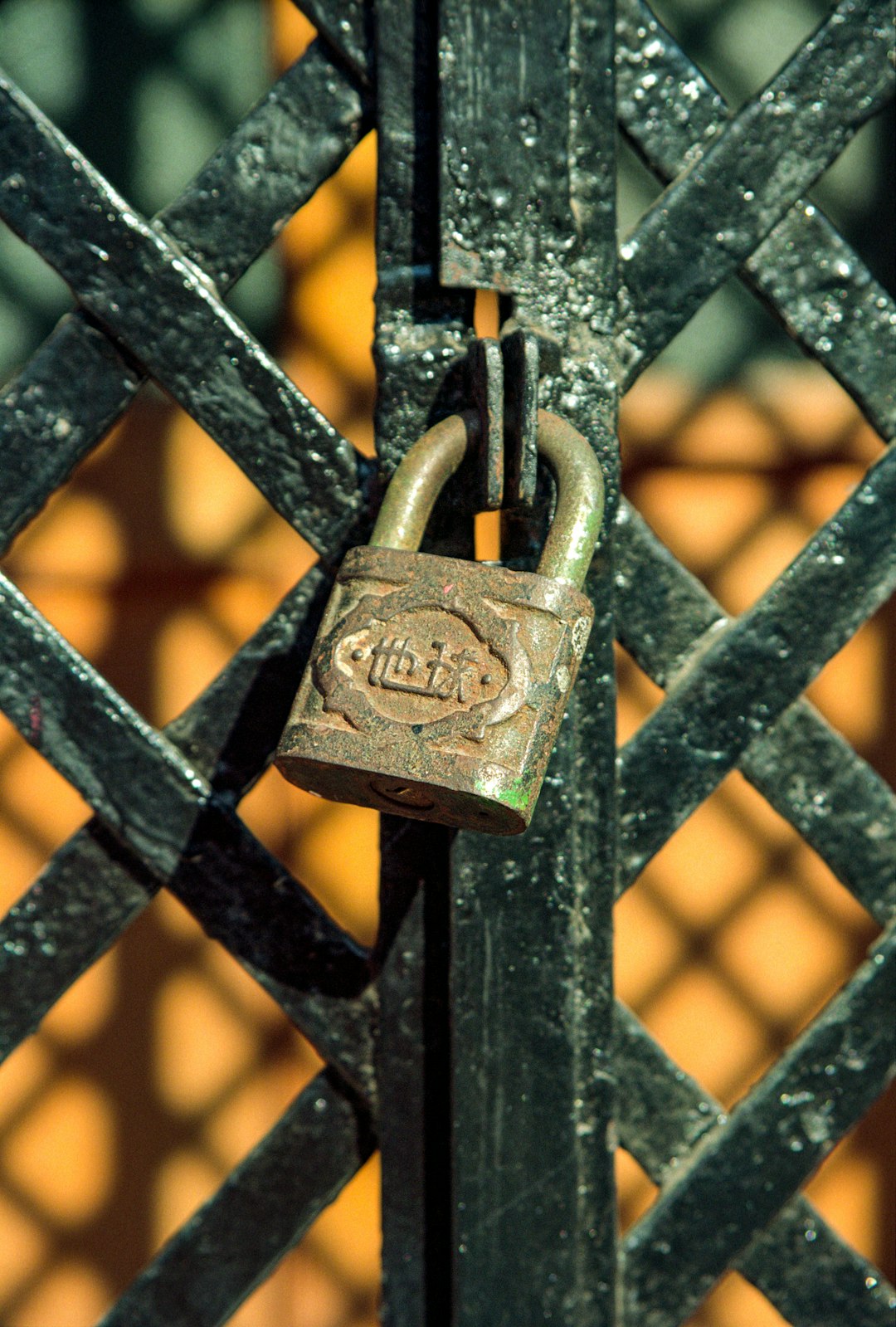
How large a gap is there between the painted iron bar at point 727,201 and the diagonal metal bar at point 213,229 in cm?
16

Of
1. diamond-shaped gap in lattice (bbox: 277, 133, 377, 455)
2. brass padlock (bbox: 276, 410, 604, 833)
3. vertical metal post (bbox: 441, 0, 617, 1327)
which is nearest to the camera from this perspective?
brass padlock (bbox: 276, 410, 604, 833)

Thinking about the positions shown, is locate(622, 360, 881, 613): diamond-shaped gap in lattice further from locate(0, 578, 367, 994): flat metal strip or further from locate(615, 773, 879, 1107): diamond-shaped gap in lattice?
locate(0, 578, 367, 994): flat metal strip

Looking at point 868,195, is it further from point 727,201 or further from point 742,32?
point 727,201

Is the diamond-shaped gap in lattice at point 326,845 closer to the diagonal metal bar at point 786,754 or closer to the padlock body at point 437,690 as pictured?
the diagonal metal bar at point 786,754

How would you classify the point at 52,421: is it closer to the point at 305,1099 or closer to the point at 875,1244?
the point at 305,1099

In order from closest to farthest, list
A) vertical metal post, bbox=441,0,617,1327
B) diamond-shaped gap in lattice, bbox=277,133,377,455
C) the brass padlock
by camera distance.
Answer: the brass padlock → vertical metal post, bbox=441,0,617,1327 → diamond-shaped gap in lattice, bbox=277,133,377,455

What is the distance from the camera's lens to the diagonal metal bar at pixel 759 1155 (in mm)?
630

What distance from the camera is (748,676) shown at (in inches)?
24.2

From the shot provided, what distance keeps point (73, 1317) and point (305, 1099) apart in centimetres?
65

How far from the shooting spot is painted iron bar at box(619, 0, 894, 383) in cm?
59

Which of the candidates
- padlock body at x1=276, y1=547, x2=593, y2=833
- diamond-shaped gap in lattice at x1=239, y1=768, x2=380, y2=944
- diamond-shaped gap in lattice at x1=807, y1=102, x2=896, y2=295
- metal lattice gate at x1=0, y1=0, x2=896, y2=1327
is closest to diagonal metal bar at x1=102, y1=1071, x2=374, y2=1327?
metal lattice gate at x1=0, y1=0, x2=896, y2=1327

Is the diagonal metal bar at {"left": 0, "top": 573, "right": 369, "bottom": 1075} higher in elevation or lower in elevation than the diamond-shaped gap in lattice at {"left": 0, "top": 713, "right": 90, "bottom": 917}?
higher

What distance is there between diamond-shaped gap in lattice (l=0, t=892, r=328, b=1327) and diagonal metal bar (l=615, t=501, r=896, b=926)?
0.60m

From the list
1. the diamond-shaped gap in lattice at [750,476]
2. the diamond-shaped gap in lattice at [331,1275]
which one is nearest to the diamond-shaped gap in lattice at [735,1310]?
the diamond-shaped gap in lattice at [331,1275]
